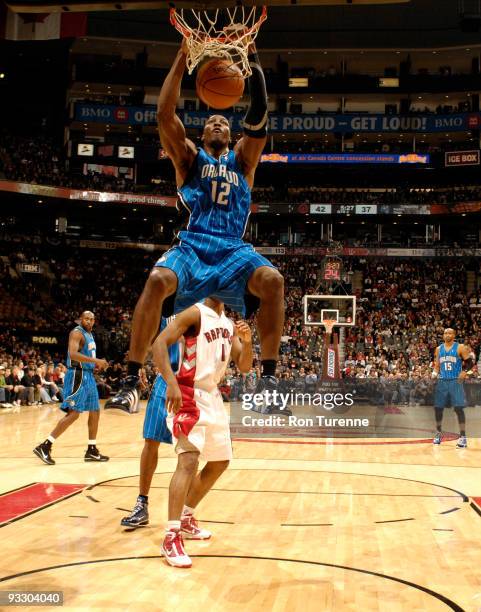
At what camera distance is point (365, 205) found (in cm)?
3431

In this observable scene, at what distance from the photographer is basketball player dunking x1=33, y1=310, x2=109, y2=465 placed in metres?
9.23

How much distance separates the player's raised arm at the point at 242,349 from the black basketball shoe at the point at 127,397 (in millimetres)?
1019

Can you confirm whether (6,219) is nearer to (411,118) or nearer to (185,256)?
(411,118)

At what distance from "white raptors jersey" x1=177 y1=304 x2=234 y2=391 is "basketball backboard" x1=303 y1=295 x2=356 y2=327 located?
1569cm

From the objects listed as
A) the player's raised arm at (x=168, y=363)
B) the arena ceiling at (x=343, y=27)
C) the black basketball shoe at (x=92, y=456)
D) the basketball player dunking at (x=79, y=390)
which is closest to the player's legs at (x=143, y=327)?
the player's raised arm at (x=168, y=363)

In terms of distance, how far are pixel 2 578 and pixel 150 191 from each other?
102 feet

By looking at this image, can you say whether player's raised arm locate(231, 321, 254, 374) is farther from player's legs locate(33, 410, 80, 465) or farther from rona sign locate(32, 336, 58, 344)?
rona sign locate(32, 336, 58, 344)

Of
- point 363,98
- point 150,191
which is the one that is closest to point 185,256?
point 150,191

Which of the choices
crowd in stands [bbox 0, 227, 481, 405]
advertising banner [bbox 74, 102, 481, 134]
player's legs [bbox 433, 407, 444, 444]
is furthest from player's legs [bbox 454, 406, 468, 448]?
advertising banner [bbox 74, 102, 481, 134]

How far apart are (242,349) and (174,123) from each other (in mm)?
1747

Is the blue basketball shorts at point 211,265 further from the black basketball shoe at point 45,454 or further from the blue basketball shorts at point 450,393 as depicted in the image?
the blue basketball shorts at point 450,393

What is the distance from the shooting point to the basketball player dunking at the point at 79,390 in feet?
30.3

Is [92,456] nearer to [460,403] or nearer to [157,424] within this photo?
[157,424]

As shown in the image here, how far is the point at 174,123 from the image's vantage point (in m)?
4.56
